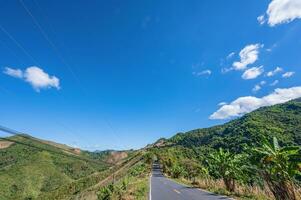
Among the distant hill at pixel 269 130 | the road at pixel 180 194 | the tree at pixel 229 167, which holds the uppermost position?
the distant hill at pixel 269 130

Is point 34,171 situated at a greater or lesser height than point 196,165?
greater

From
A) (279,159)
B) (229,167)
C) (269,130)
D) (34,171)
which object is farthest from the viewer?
(34,171)

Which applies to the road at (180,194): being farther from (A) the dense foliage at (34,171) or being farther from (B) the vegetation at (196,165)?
(A) the dense foliage at (34,171)

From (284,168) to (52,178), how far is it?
A: 157 m

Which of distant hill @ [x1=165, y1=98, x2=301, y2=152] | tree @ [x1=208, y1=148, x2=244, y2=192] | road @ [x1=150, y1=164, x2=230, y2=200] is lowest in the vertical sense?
road @ [x1=150, y1=164, x2=230, y2=200]

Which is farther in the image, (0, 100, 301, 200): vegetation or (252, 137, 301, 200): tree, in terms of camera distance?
(0, 100, 301, 200): vegetation

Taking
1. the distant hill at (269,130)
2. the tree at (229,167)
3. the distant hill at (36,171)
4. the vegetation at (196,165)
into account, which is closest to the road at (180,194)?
the vegetation at (196,165)

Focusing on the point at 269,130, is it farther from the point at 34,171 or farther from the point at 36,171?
the point at 34,171

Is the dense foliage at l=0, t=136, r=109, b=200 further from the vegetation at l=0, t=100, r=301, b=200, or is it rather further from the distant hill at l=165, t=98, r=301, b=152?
the distant hill at l=165, t=98, r=301, b=152

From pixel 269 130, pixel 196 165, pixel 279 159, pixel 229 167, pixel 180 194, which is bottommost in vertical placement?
pixel 180 194

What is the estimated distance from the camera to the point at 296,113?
104 m

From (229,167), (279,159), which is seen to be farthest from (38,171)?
(279,159)

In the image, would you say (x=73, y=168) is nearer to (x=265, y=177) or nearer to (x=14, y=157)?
(x=14, y=157)

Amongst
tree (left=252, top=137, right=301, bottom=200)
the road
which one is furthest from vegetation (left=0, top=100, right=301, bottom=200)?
the road
